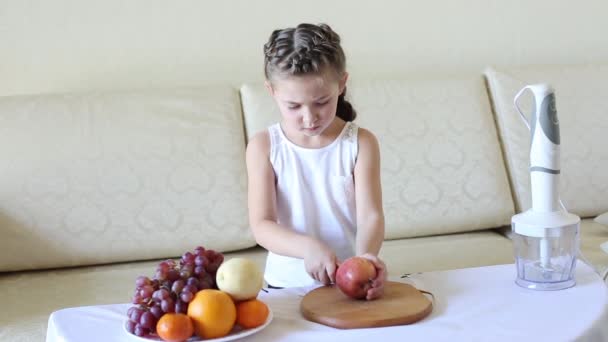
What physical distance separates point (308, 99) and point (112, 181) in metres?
1.03

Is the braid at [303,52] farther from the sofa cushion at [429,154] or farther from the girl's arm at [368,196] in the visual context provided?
the sofa cushion at [429,154]

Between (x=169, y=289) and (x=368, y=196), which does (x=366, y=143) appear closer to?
(x=368, y=196)

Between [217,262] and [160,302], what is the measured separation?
0.45 feet

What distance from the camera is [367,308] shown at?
1286 millimetres

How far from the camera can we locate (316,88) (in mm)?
1509

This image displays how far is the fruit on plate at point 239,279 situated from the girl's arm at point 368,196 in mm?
450

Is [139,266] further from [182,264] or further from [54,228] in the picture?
[182,264]

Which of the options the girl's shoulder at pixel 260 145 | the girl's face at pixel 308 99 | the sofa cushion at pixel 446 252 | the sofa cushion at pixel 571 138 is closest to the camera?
the girl's face at pixel 308 99

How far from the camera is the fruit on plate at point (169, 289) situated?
46.9 inches

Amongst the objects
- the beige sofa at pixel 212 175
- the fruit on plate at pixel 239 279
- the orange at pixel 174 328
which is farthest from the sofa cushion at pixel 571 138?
the orange at pixel 174 328

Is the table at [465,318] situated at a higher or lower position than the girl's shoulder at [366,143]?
lower

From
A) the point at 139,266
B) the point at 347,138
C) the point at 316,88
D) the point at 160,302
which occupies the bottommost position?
the point at 139,266

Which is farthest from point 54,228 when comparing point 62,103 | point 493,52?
point 493,52

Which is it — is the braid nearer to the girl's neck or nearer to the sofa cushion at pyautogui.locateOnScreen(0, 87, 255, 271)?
the girl's neck
